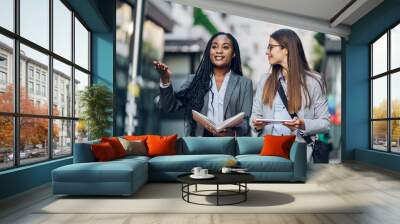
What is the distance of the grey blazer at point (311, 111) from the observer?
863cm

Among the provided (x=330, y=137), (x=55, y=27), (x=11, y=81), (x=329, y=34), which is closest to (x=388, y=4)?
(x=329, y=34)

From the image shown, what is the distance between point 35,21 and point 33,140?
1.81m

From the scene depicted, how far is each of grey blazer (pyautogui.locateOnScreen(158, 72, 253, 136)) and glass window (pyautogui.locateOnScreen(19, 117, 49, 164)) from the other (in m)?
3.14

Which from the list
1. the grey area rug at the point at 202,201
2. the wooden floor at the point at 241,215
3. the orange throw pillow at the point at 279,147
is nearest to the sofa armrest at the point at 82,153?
the wooden floor at the point at 241,215

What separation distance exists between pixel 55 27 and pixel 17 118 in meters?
2.07

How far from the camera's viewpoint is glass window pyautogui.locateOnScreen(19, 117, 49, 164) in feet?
17.9

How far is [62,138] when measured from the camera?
6887mm

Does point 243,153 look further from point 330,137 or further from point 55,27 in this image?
point 55,27

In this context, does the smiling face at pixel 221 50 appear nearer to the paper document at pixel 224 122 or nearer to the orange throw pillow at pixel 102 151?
the paper document at pixel 224 122

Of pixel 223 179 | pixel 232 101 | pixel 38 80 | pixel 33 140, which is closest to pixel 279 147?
pixel 223 179

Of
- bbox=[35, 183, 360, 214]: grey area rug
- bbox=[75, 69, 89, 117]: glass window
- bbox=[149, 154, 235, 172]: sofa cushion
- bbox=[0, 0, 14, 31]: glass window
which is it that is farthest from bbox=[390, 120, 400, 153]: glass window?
bbox=[0, 0, 14, 31]: glass window

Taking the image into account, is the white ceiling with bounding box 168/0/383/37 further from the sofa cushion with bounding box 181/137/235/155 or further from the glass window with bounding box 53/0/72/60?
the sofa cushion with bounding box 181/137/235/155

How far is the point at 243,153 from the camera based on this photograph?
22.7ft

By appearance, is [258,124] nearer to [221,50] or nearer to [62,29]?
[221,50]
